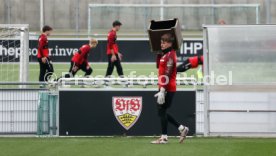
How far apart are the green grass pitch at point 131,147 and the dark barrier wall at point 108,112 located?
566 mm

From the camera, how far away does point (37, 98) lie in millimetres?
16609

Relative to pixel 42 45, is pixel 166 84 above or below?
below

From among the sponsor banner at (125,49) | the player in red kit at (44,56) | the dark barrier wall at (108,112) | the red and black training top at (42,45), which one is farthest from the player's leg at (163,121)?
the sponsor banner at (125,49)

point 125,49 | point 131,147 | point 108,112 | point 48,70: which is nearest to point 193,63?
point 108,112

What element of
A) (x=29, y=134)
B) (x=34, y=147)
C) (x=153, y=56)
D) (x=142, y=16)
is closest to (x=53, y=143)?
(x=34, y=147)

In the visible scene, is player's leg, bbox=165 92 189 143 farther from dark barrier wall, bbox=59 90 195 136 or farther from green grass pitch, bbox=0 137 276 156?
dark barrier wall, bbox=59 90 195 136

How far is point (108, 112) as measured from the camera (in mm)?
16469

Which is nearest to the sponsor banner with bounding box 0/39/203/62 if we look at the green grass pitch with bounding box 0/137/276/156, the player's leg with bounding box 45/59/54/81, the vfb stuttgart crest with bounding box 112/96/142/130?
the player's leg with bounding box 45/59/54/81

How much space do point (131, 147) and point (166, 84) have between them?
130 centimetres

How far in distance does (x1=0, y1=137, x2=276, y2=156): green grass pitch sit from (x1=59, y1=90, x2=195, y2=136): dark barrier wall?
22.3 inches

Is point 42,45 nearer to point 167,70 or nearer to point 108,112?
point 108,112

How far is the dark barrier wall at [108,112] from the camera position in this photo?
1638 centimetres

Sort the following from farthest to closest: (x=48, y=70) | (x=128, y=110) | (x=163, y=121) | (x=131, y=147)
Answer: (x=48, y=70)
(x=128, y=110)
(x=163, y=121)
(x=131, y=147)

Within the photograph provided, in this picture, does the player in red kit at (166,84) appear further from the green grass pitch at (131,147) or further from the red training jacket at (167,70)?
the green grass pitch at (131,147)
